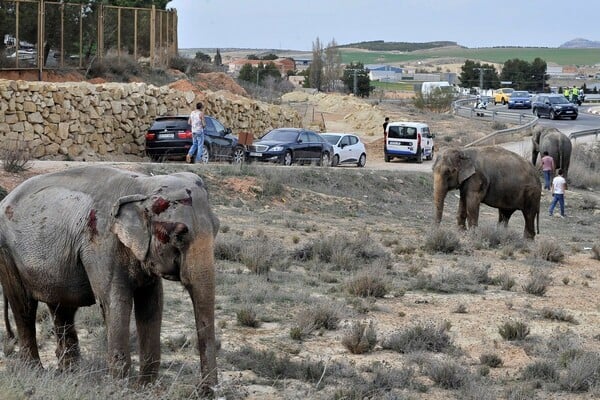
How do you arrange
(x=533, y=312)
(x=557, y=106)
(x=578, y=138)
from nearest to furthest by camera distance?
1. (x=533, y=312)
2. (x=578, y=138)
3. (x=557, y=106)

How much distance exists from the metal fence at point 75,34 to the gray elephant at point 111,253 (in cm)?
3085

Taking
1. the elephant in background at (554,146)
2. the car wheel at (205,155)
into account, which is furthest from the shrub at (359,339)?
the elephant in background at (554,146)

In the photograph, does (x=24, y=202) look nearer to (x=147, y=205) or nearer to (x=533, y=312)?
(x=147, y=205)

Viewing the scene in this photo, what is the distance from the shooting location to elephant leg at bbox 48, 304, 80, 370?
9.34 meters

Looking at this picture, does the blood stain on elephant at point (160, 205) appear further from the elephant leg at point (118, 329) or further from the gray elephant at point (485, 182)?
the gray elephant at point (485, 182)

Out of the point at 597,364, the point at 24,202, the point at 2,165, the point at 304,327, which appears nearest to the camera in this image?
the point at 24,202

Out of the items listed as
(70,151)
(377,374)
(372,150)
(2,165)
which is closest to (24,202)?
(377,374)

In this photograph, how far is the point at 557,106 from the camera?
73.5 metres

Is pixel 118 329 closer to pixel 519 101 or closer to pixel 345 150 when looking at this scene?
pixel 345 150

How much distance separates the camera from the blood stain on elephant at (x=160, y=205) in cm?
796

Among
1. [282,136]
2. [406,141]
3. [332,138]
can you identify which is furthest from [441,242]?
[406,141]

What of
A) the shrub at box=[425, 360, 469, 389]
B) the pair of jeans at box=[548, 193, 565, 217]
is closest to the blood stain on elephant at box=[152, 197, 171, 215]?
the shrub at box=[425, 360, 469, 389]

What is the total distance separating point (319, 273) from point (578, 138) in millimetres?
42478

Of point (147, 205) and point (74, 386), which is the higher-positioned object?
point (147, 205)
